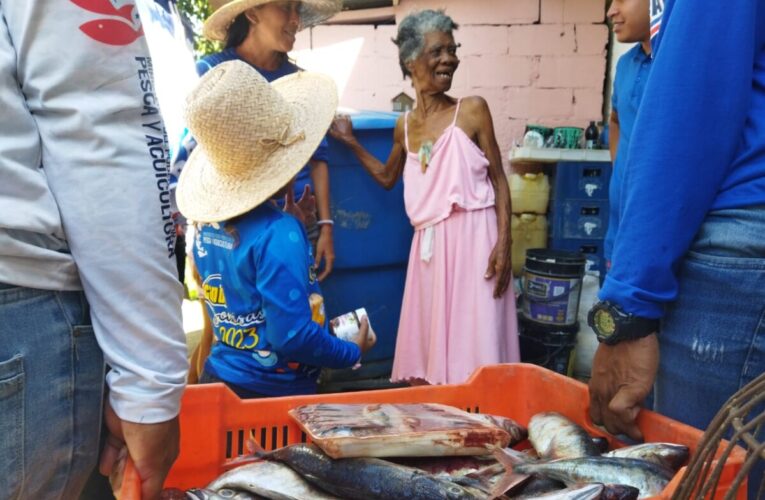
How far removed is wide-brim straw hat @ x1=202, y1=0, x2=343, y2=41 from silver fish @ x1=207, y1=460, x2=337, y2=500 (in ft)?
7.65

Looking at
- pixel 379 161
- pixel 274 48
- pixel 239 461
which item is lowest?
pixel 239 461

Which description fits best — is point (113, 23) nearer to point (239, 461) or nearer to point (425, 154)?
point (239, 461)

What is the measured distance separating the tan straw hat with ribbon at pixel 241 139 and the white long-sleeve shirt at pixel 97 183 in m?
0.82

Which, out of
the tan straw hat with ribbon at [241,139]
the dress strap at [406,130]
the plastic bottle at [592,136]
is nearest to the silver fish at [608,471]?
the tan straw hat with ribbon at [241,139]

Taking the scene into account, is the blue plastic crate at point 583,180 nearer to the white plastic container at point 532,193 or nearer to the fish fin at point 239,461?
the white plastic container at point 532,193

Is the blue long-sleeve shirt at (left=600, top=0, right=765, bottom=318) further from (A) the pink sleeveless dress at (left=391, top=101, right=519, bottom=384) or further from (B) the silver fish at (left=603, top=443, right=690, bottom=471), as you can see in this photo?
(A) the pink sleeveless dress at (left=391, top=101, right=519, bottom=384)

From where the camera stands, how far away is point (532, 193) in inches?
184

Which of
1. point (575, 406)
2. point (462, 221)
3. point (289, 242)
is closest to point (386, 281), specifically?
point (462, 221)

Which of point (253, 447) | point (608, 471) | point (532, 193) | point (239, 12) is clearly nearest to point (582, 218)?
point (532, 193)

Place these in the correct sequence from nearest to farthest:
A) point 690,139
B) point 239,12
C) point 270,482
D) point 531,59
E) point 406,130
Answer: point 690,139, point 270,482, point 239,12, point 406,130, point 531,59

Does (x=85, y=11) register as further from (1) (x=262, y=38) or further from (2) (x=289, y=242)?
(1) (x=262, y=38)

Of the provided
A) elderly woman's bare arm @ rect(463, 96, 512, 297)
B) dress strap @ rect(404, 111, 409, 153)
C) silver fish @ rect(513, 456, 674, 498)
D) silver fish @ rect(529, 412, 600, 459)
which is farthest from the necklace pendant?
silver fish @ rect(513, 456, 674, 498)

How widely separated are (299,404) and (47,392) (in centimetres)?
72

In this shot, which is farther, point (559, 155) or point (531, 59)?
point (531, 59)
